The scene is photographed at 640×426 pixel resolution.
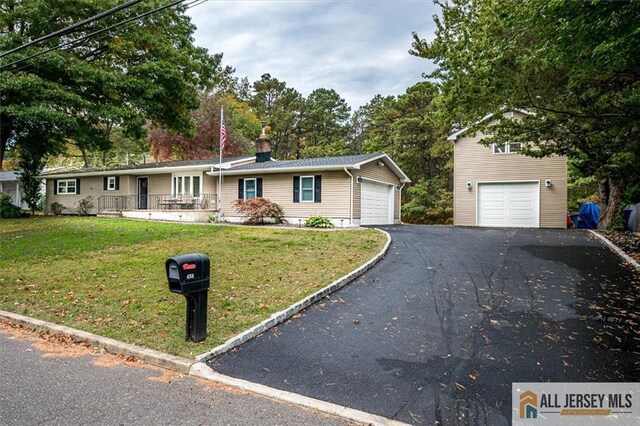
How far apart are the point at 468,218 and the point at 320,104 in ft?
90.0

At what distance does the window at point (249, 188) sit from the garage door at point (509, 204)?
11289mm

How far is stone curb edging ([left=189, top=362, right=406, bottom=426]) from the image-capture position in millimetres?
2777

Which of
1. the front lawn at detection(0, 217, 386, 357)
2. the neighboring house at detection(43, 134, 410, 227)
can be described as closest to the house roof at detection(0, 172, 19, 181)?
the neighboring house at detection(43, 134, 410, 227)

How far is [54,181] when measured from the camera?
24.7 meters

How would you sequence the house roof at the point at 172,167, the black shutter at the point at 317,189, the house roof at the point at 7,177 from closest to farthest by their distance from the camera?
1. the black shutter at the point at 317,189
2. the house roof at the point at 172,167
3. the house roof at the point at 7,177

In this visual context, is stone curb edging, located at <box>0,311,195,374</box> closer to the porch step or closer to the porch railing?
the porch railing

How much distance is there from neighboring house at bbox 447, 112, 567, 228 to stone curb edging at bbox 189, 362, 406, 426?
14.7m

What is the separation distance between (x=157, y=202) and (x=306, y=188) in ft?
33.1

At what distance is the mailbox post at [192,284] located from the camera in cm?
396

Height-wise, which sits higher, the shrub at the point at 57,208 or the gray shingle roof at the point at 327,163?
the gray shingle roof at the point at 327,163

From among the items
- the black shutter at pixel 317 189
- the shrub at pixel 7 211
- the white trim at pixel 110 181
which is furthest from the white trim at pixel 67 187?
the black shutter at pixel 317 189

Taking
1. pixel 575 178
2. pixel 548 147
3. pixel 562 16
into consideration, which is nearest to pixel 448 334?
pixel 562 16

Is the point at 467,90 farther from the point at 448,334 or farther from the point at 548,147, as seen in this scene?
the point at 448,334

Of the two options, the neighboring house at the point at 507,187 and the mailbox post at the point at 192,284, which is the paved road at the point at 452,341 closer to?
the mailbox post at the point at 192,284
